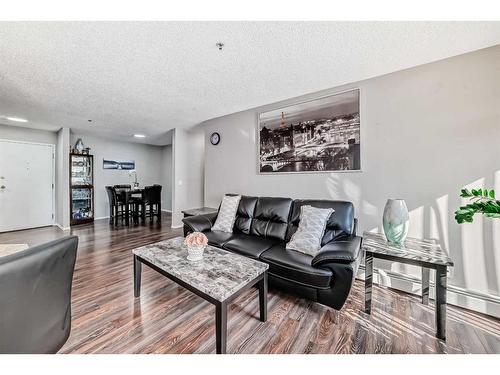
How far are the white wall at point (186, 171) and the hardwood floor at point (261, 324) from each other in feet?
8.80

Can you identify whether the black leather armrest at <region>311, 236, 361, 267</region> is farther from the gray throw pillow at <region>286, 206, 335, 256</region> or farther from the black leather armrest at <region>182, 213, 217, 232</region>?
the black leather armrest at <region>182, 213, 217, 232</region>

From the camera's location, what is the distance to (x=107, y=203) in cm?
617

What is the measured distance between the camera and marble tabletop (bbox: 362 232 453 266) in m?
1.60

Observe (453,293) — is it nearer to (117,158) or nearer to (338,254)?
(338,254)

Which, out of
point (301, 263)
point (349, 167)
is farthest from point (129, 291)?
point (349, 167)

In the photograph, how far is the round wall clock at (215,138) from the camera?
4.04 metres

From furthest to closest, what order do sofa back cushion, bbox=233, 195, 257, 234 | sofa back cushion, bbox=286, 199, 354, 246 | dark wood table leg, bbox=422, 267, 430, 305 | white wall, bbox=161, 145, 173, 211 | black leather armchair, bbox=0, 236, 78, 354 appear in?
white wall, bbox=161, 145, 173, 211, sofa back cushion, bbox=233, 195, 257, 234, sofa back cushion, bbox=286, 199, 354, 246, dark wood table leg, bbox=422, 267, 430, 305, black leather armchair, bbox=0, 236, 78, 354

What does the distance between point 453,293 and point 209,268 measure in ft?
7.59

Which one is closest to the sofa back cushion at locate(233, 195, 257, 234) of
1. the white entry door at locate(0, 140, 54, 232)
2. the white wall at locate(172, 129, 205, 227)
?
the white wall at locate(172, 129, 205, 227)

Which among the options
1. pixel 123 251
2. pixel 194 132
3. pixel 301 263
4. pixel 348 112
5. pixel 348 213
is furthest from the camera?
pixel 194 132

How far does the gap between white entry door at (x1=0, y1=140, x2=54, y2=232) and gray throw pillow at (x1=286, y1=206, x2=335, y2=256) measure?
5.85m

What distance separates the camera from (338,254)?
1739mm
